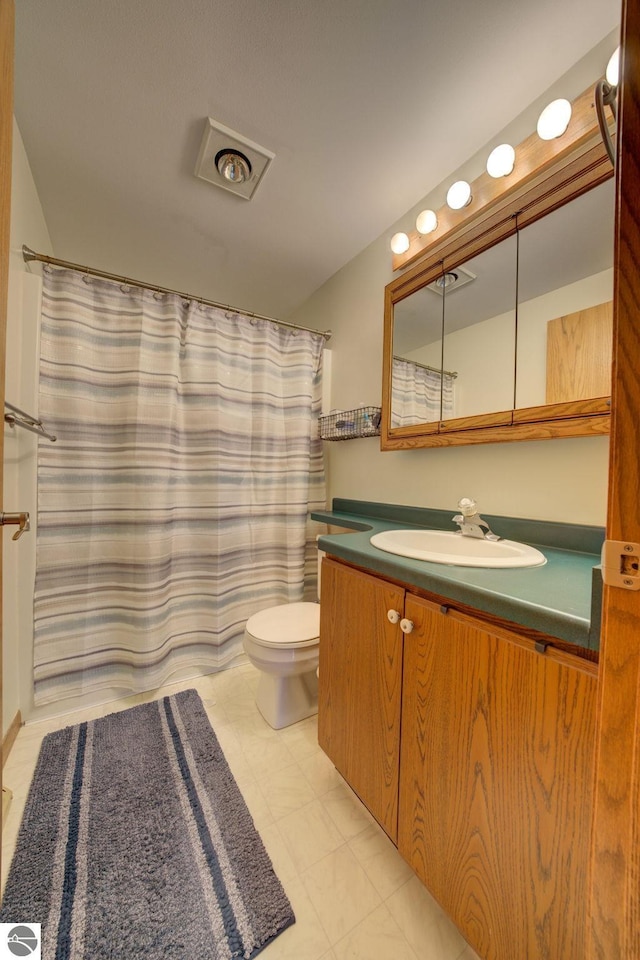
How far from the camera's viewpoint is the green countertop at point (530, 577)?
1.77ft

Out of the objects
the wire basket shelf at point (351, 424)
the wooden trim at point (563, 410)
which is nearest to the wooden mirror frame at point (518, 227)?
the wooden trim at point (563, 410)

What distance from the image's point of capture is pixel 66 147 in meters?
1.25

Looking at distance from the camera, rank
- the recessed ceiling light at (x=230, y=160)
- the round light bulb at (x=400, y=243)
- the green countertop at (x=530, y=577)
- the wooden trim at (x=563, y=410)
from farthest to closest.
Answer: the round light bulb at (x=400, y=243), the recessed ceiling light at (x=230, y=160), the wooden trim at (x=563, y=410), the green countertop at (x=530, y=577)

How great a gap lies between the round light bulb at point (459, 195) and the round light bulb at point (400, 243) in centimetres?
24

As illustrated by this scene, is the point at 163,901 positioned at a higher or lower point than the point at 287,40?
lower

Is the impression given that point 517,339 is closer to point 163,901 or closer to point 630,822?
point 630,822

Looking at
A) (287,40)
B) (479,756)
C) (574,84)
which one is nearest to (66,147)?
(287,40)

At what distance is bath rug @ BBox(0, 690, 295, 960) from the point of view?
0.78m

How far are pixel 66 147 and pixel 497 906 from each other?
249 cm

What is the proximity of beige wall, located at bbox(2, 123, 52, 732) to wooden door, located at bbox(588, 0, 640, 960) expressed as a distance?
164 centimetres

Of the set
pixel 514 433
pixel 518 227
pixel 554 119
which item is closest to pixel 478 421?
pixel 514 433

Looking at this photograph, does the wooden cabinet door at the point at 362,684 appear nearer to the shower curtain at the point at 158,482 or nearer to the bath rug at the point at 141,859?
the bath rug at the point at 141,859

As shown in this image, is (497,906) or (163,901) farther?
(163,901)

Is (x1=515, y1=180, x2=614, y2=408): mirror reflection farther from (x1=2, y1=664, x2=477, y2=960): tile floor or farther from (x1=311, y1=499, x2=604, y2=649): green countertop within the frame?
(x1=2, y1=664, x2=477, y2=960): tile floor
